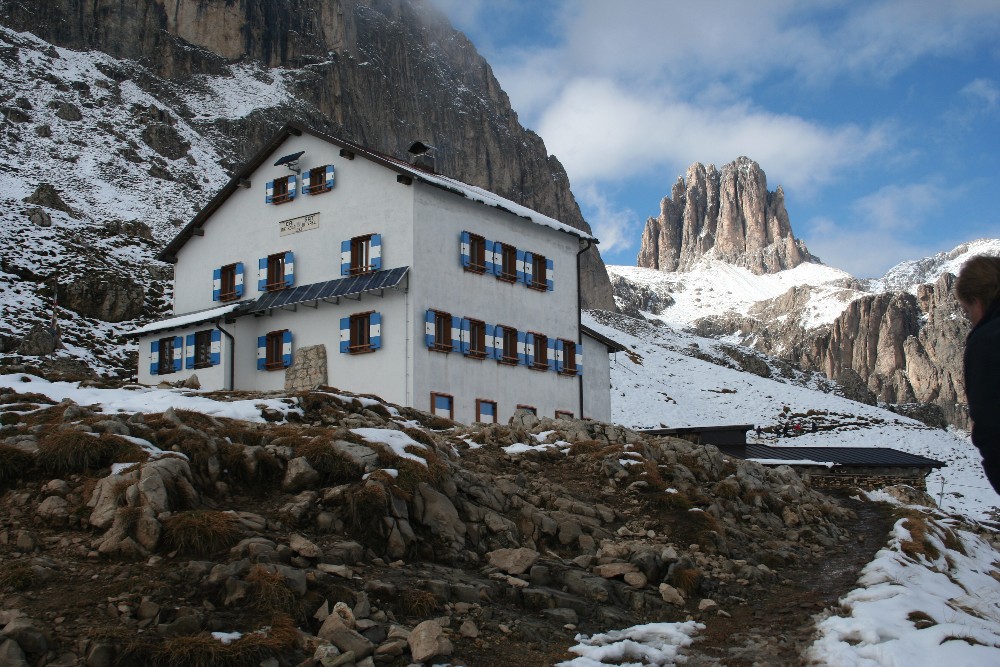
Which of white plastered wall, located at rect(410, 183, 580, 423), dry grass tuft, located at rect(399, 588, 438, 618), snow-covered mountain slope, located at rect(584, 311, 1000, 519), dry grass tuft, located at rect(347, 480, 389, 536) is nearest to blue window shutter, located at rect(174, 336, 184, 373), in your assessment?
white plastered wall, located at rect(410, 183, 580, 423)

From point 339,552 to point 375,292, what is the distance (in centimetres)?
2091

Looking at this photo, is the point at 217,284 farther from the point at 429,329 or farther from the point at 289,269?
the point at 429,329

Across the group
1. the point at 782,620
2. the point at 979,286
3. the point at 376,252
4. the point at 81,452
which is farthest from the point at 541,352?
the point at 979,286

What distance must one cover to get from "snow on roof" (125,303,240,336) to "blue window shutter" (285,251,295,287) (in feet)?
7.37

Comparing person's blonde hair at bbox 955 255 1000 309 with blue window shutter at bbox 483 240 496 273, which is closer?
person's blonde hair at bbox 955 255 1000 309

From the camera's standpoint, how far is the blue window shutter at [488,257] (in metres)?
33.4

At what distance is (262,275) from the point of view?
34.9 metres

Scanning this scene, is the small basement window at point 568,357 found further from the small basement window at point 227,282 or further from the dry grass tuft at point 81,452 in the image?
the dry grass tuft at point 81,452

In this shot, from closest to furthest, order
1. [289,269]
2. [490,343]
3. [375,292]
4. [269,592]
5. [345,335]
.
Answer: [269,592] < [375,292] < [345,335] < [490,343] < [289,269]

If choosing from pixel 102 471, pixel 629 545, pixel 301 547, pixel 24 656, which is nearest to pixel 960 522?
pixel 629 545

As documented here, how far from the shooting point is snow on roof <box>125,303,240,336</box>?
33.7m

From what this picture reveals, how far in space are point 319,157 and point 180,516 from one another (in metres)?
25.8

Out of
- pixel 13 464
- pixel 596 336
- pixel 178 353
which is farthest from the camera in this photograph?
pixel 596 336

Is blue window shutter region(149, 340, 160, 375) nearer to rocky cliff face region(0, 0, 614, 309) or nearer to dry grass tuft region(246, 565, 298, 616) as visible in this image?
dry grass tuft region(246, 565, 298, 616)
